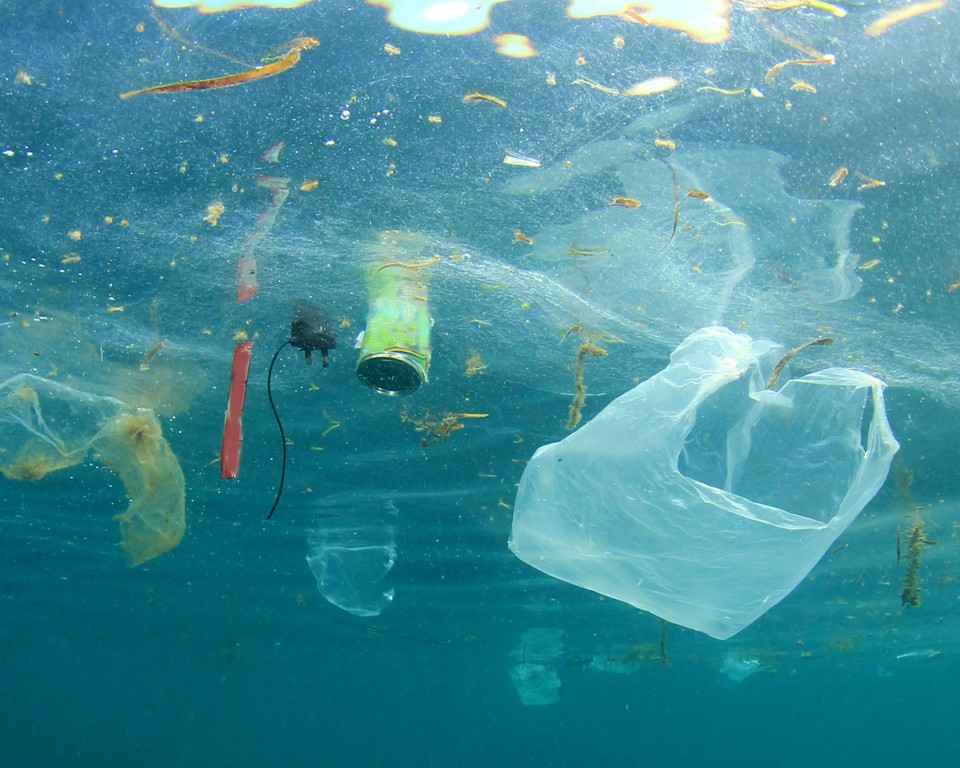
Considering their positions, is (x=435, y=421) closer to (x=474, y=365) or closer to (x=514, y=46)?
(x=474, y=365)

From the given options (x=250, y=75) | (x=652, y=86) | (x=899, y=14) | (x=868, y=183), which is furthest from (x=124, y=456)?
(x=899, y=14)

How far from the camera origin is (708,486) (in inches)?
191

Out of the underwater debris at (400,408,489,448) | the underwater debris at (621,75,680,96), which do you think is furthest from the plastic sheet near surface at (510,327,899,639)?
the underwater debris at (400,408,489,448)

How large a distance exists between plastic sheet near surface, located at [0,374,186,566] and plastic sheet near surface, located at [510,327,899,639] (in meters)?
5.03

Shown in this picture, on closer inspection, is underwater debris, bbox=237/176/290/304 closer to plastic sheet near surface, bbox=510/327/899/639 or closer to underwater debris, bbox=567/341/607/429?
plastic sheet near surface, bbox=510/327/899/639

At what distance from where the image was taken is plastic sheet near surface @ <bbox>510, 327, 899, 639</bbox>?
4824 mm

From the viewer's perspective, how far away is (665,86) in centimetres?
496

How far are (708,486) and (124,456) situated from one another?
7246 millimetres

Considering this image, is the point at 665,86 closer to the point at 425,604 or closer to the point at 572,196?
the point at 572,196

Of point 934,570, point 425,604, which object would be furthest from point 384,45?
point 425,604

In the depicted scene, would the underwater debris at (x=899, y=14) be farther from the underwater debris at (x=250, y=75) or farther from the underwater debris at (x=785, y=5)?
the underwater debris at (x=250, y=75)

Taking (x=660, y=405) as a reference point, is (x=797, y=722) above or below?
below

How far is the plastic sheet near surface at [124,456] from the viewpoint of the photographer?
323 inches

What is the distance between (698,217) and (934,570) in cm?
1820
